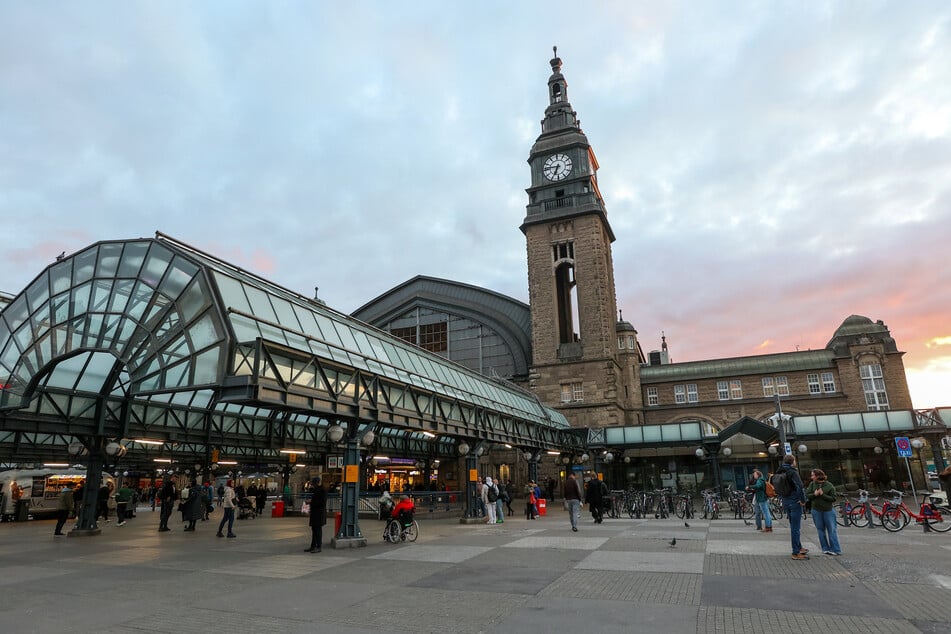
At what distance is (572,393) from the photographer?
51.0 meters

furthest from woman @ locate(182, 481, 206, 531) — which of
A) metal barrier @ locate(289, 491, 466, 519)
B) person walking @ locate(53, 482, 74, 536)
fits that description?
metal barrier @ locate(289, 491, 466, 519)

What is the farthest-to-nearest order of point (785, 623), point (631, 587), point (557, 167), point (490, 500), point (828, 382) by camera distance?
point (557, 167), point (828, 382), point (490, 500), point (631, 587), point (785, 623)

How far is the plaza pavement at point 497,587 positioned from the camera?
7652 mm

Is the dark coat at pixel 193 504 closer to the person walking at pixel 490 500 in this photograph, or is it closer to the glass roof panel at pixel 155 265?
the glass roof panel at pixel 155 265

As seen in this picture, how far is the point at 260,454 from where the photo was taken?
4006 cm

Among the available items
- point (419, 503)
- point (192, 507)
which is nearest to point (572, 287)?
point (419, 503)

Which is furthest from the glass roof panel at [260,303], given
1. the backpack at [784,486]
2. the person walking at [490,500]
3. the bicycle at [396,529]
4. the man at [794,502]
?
the man at [794,502]

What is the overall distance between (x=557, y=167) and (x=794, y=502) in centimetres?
4969

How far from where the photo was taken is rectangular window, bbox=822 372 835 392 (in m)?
50.6

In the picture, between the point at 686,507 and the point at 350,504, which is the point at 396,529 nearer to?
the point at 350,504

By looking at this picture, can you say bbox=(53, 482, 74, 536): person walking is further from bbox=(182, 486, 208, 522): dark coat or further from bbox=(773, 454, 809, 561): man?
bbox=(773, 454, 809, 561): man

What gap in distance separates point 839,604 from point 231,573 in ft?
36.3

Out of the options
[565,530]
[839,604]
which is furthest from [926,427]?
[839,604]

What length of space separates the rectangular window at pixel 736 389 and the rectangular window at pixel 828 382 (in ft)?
22.0
